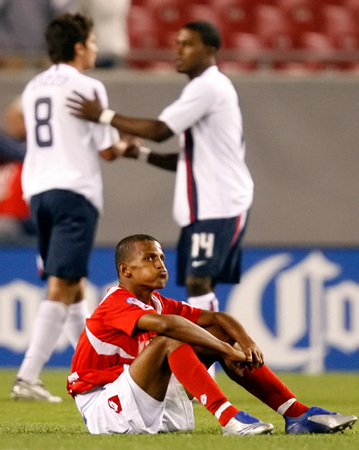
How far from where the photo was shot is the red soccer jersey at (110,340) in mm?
4359

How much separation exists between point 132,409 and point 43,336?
6.70 feet

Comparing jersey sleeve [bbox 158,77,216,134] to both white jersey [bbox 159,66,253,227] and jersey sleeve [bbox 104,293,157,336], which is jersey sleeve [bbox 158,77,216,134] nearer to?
white jersey [bbox 159,66,253,227]

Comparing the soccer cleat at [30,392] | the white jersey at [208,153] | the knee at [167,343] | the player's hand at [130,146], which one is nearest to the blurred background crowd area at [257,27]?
the player's hand at [130,146]

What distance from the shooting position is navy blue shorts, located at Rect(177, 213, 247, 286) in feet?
20.5

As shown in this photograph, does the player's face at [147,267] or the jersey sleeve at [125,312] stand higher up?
the player's face at [147,267]

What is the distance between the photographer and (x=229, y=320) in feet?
14.9

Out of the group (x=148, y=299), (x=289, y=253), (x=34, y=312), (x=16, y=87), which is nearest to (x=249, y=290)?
(x=289, y=253)

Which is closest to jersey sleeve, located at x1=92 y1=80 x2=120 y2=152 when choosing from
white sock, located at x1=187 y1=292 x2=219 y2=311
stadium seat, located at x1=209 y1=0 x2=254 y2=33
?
white sock, located at x1=187 y1=292 x2=219 y2=311

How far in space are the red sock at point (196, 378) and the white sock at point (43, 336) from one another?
217cm

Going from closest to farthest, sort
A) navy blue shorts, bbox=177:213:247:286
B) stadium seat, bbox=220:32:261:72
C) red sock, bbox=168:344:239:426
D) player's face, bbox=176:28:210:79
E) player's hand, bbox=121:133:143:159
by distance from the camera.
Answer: red sock, bbox=168:344:239:426
navy blue shorts, bbox=177:213:247:286
player's face, bbox=176:28:210:79
player's hand, bbox=121:133:143:159
stadium seat, bbox=220:32:261:72

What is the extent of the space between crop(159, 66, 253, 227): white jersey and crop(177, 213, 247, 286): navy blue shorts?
2.0 inches

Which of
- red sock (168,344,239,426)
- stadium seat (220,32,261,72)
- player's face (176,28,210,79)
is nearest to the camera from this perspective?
red sock (168,344,239,426)

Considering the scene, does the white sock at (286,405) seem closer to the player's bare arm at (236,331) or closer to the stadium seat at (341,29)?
the player's bare arm at (236,331)

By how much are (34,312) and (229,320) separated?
434 cm
